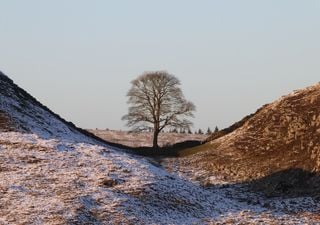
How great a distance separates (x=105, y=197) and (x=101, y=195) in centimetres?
33

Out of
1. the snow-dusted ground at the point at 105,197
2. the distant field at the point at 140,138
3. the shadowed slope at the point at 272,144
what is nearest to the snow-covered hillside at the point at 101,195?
the snow-dusted ground at the point at 105,197

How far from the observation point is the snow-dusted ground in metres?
25.9

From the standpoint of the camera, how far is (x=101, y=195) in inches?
1107

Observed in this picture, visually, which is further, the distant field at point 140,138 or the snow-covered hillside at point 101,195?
the distant field at point 140,138

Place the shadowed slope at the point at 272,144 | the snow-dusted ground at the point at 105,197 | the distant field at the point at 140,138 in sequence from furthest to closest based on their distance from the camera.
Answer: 1. the distant field at the point at 140,138
2. the shadowed slope at the point at 272,144
3. the snow-dusted ground at the point at 105,197

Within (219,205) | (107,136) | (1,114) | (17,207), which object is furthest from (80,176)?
(107,136)

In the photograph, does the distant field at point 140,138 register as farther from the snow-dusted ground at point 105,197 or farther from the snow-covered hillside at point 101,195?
the snow-dusted ground at point 105,197

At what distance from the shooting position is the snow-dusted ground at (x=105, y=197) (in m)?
25.9

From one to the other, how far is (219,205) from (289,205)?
4224 millimetres

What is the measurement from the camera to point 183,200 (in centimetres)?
2966

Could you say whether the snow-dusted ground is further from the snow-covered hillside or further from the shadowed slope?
the shadowed slope

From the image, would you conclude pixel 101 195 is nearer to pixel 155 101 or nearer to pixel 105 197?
pixel 105 197

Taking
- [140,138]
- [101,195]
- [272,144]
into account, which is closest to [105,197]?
[101,195]

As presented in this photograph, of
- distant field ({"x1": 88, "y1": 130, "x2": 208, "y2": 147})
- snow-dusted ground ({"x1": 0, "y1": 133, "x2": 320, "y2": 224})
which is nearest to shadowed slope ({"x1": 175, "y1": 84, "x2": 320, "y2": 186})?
snow-dusted ground ({"x1": 0, "y1": 133, "x2": 320, "y2": 224})
